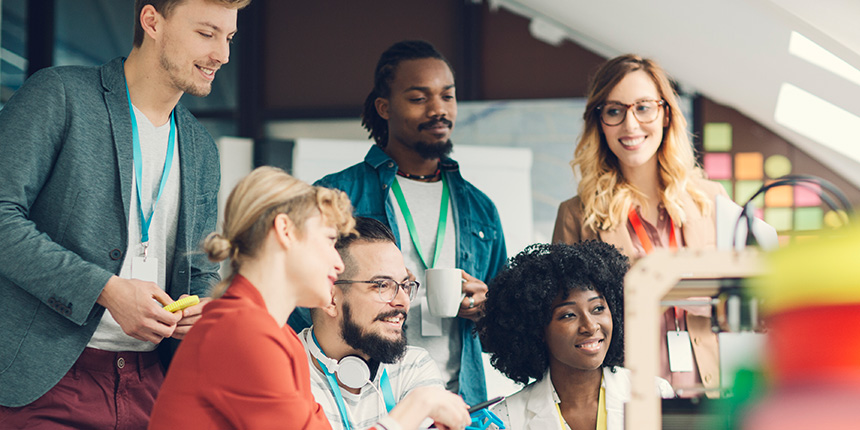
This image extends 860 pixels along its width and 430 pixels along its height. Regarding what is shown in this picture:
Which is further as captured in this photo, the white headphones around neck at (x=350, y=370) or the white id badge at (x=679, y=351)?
the white id badge at (x=679, y=351)

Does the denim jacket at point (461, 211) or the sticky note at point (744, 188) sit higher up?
the sticky note at point (744, 188)

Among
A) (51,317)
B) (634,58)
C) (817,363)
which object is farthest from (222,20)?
(817,363)

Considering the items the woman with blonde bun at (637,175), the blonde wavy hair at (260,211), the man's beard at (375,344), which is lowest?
the man's beard at (375,344)

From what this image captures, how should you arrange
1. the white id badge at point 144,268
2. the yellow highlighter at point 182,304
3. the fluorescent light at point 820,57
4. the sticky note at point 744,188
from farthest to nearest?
the sticky note at point 744,188 < the fluorescent light at point 820,57 < the white id badge at point 144,268 < the yellow highlighter at point 182,304

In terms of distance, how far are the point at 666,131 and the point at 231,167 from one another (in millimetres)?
3103

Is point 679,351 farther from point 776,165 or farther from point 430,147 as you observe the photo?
point 776,165

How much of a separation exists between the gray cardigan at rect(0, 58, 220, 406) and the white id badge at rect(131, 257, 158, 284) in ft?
0.10

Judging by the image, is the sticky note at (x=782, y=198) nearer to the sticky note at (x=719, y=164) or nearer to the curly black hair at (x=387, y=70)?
the sticky note at (x=719, y=164)

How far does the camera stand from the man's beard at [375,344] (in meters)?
2.19

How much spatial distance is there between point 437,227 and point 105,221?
1136 mm

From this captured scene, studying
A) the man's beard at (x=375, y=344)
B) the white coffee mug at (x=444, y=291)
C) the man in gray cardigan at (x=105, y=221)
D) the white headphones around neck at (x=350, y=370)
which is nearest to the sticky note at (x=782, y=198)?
the white coffee mug at (x=444, y=291)

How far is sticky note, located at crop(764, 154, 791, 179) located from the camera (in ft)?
Result: 16.5

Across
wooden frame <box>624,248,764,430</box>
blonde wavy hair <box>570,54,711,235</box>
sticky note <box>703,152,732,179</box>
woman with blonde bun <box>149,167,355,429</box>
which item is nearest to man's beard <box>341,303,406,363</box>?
woman with blonde bun <box>149,167,355,429</box>

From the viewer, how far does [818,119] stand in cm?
425
